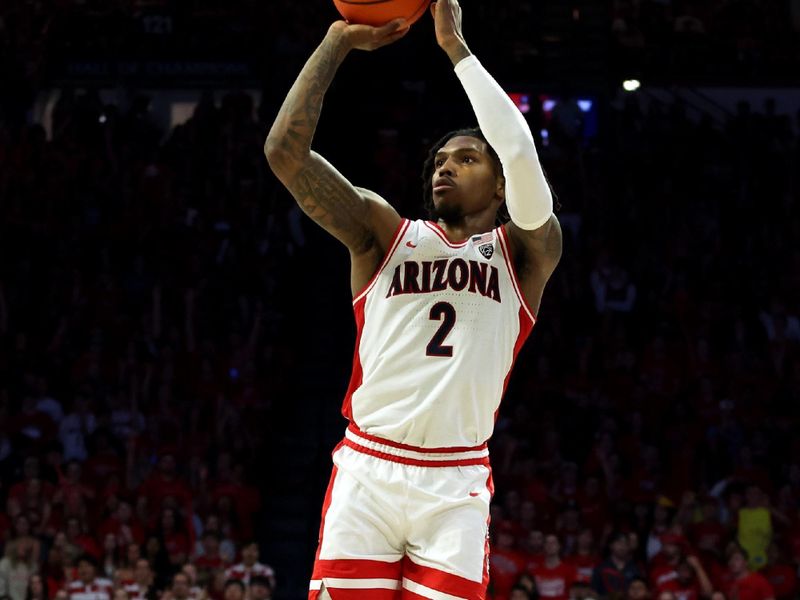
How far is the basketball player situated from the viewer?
14.3 feet

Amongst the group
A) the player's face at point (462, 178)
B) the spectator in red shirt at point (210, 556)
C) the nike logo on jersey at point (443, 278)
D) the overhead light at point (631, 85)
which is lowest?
the spectator in red shirt at point (210, 556)

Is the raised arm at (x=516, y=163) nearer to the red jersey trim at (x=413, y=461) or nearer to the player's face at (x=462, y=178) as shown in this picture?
the player's face at (x=462, y=178)

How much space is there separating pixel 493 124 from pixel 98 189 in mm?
11824

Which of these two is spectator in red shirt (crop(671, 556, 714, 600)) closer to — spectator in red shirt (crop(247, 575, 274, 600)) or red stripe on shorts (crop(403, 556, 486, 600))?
spectator in red shirt (crop(247, 575, 274, 600))

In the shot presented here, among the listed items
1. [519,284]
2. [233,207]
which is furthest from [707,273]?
[519,284]

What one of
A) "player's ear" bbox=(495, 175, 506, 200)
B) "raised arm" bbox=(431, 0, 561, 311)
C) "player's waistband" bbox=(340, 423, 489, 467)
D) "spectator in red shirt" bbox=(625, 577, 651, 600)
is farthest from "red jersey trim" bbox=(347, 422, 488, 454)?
"spectator in red shirt" bbox=(625, 577, 651, 600)

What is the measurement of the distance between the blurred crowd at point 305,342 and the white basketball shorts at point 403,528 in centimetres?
674

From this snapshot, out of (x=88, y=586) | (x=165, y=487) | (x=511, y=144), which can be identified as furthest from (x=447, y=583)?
(x=165, y=487)

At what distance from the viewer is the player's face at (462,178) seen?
4680mm

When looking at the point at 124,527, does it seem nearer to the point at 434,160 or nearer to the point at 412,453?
the point at 434,160

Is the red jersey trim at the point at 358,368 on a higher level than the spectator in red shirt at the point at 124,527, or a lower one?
higher

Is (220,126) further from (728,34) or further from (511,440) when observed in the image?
(728,34)

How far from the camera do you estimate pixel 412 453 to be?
4.43 m

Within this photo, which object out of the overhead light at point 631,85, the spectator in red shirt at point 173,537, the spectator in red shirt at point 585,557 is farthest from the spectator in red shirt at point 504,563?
the overhead light at point 631,85
